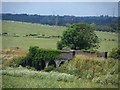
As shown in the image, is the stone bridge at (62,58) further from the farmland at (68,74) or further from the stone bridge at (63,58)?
the farmland at (68,74)

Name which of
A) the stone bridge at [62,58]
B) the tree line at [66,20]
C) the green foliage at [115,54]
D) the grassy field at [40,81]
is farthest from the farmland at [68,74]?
the tree line at [66,20]

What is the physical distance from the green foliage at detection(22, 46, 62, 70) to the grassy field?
65.2 inches

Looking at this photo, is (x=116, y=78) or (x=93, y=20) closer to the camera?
(x=116, y=78)

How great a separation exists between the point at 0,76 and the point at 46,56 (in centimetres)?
280

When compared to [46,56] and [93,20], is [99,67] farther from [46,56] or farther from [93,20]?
[93,20]

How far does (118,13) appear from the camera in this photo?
10484 mm

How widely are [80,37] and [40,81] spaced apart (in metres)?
5.27

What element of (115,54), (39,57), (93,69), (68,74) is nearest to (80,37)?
(39,57)

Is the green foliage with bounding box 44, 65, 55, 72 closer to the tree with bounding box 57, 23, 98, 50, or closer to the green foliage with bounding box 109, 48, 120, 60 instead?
the green foliage with bounding box 109, 48, 120, 60

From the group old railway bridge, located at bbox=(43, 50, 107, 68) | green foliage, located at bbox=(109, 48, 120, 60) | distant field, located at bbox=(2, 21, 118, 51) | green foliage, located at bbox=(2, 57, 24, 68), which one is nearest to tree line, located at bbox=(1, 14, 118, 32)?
distant field, located at bbox=(2, 21, 118, 51)

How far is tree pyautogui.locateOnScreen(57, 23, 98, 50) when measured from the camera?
1321cm

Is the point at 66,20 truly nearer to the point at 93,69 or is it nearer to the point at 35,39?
the point at 35,39

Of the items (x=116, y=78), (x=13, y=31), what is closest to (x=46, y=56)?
(x=116, y=78)

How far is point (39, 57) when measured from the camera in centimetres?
1099
